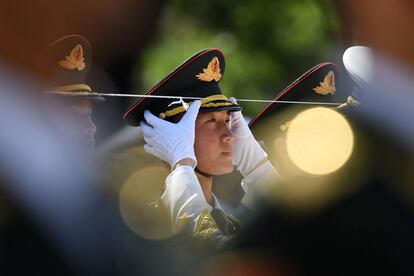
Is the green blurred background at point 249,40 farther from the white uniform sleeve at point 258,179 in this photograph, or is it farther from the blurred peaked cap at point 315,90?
the white uniform sleeve at point 258,179

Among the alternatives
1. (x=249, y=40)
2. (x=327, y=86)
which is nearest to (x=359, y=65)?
(x=327, y=86)

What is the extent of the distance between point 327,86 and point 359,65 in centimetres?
16

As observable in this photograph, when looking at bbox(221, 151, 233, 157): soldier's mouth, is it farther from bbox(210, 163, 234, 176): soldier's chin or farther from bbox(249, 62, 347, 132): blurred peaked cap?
bbox(249, 62, 347, 132): blurred peaked cap

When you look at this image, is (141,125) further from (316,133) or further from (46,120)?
(316,133)

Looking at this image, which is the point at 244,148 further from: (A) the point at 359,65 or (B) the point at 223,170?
(A) the point at 359,65

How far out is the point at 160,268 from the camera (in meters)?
2.12

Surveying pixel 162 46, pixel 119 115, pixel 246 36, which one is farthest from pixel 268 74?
pixel 119 115

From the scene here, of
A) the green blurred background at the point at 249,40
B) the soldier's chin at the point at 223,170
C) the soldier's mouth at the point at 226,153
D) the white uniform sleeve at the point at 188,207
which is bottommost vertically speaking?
the white uniform sleeve at the point at 188,207

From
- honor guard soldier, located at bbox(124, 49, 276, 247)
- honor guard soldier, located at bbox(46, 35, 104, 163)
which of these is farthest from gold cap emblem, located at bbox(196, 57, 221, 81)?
honor guard soldier, located at bbox(46, 35, 104, 163)

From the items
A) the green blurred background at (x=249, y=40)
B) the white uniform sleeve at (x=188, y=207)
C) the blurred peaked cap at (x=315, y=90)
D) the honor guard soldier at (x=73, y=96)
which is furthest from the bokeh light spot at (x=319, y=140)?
the honor guard soldier at (x=73, y=96)

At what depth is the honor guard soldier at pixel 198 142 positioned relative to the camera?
213 centimetres

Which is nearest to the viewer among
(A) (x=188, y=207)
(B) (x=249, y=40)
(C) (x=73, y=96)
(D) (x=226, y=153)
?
(C) (x=73, y=96)

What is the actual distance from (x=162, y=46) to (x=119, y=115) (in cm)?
54

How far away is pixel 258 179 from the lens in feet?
7.64
